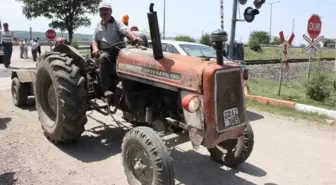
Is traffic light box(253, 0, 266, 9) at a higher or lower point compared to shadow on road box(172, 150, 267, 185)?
higher

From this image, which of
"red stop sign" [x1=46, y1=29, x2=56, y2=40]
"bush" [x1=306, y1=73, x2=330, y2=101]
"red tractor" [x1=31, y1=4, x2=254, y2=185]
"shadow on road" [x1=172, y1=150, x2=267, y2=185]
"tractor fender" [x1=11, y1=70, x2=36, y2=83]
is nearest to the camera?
"red tractor" [x1=31, y1=4, x2=254, y2=185]

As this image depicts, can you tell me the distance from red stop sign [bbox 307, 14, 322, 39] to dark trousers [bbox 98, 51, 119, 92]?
7226 mm

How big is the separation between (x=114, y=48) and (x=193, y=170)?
7.02 ft

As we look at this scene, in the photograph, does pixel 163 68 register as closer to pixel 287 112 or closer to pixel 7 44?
pixel 287 112

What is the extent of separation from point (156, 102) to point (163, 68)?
69cm

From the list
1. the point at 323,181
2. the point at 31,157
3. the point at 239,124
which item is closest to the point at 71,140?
the point at 31,157

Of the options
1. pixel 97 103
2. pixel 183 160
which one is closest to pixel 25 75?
pixel 97 103

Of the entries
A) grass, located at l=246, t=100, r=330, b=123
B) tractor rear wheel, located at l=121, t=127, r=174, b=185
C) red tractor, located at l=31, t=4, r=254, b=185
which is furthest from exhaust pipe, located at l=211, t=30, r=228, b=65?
grass, located at l=246, t=100, r=330, b=123

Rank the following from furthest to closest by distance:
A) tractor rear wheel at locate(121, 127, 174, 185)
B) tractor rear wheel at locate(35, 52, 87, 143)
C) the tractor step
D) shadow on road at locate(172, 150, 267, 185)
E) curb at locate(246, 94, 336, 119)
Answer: curb at locate(246, 94, 336, 119) → the tractor step → tractor rear wheel at locate(35, 52, 87, 143) → shadow on road at locate(172, 150, 267, 185) → tractor rear wheel at locate(121, 127, 174, 185)

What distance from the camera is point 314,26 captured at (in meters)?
10.2

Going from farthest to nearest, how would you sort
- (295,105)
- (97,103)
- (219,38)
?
1. (295,105)
2. (97,103)
3. (219,38)

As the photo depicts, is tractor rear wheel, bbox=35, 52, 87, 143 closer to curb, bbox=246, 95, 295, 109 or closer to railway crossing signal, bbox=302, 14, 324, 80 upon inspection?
curb, bbox=246, 95, 295, 109

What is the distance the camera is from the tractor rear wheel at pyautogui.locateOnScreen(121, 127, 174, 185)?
342 cm

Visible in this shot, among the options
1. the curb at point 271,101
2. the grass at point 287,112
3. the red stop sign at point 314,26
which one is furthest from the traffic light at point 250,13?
the grass at point 287,112
